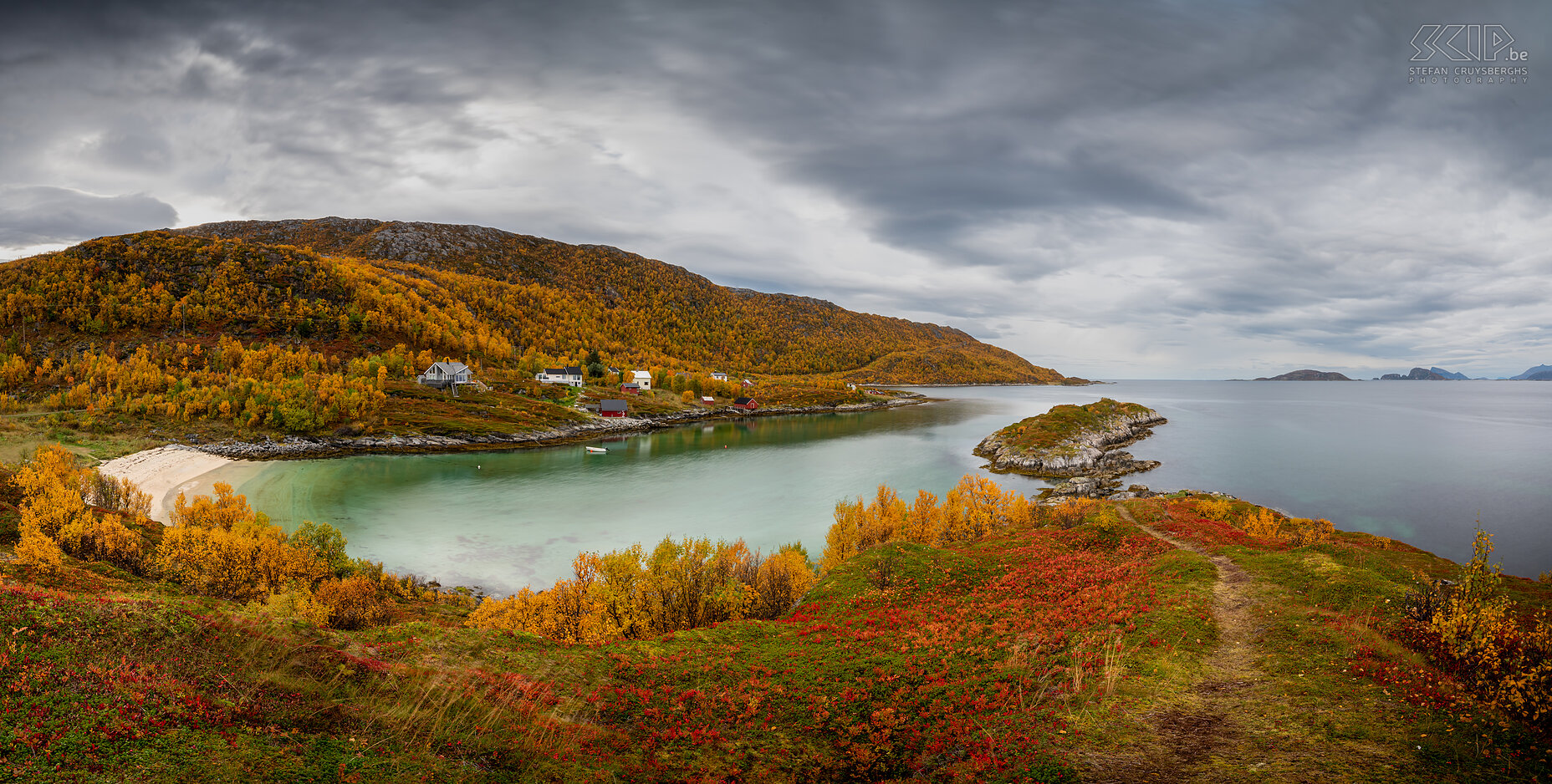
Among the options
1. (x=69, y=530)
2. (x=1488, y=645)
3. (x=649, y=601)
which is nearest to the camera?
(x=1488, y=645)

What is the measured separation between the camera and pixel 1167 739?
9258mm

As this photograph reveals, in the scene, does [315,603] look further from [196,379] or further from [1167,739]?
[196,379]

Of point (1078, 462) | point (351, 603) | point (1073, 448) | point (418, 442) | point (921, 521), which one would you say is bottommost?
point (418, 442)

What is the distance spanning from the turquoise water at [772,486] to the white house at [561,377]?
120 ft

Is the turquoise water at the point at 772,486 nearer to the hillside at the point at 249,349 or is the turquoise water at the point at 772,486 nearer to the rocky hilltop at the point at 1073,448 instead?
the rocky hilltop at the point at 1073,448

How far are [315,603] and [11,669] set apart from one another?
11.8 meters

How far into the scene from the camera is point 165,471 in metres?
55.2

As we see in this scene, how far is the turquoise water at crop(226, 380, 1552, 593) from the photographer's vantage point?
39469mm

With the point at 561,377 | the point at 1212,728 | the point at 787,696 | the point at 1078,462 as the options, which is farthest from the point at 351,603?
the point at 561,377

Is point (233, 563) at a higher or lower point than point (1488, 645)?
lower

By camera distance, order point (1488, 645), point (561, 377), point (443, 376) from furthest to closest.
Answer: point (561, 377) < point (443, 376) < point (1488, 645)

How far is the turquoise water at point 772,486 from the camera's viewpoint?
3947 cm

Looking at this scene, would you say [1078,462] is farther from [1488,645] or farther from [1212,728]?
[1212,728]

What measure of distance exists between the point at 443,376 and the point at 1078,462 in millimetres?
111582
